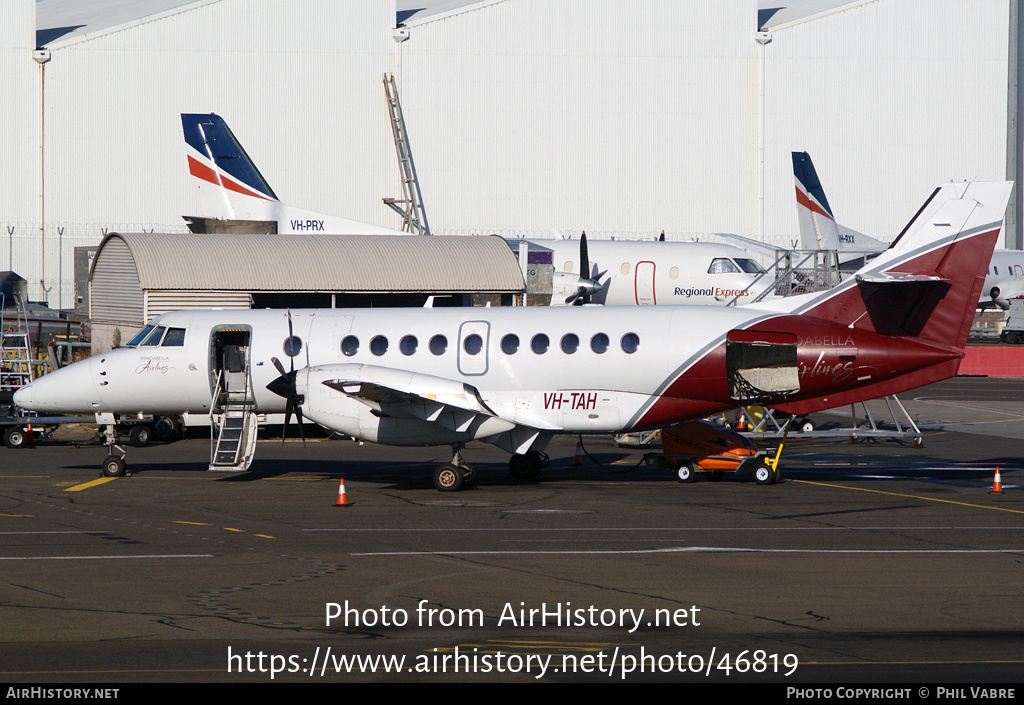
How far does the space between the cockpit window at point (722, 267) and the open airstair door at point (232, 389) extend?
58.8ft

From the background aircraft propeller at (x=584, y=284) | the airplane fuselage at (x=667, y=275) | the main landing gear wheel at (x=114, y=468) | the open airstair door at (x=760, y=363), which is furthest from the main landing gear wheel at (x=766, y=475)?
the airplane fuselage at (x=667, y=275)

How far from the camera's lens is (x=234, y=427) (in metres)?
21.9

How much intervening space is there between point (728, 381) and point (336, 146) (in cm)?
4012

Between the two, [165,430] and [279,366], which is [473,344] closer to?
[279,366]

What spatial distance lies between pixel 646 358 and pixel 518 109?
3969 cm

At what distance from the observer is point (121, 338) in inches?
1294

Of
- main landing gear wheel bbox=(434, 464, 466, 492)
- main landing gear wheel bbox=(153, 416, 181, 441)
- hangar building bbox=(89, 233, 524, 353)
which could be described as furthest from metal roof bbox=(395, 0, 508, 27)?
main landing gear wheel bbox=(434, 464, 466, 492)

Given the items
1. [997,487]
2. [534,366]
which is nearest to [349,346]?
[534,366]

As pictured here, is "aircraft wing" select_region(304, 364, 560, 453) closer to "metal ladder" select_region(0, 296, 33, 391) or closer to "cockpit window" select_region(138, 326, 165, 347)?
"cockpit window" select_region(138, 326, 165, 347)

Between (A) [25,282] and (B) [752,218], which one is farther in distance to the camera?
(B) [752,218]

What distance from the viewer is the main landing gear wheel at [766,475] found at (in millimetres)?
20875

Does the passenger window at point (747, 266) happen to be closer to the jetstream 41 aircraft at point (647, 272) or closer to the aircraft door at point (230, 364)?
the jetstream 41 aircraft at point (647, 272)
